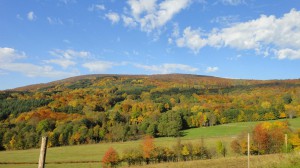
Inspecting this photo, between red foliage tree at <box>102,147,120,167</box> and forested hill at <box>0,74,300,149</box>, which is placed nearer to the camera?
red foliage tree at <box>102,147,120,167</box>

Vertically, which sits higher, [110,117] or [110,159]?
[110,117]

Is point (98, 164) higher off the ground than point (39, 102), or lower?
lower

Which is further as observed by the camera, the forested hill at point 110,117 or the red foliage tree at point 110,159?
the forested hill at point 110,117

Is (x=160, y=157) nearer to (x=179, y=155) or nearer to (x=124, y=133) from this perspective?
(x=179, y=155)

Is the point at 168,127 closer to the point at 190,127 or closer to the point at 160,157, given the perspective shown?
the point at 190,127

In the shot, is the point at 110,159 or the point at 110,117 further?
the point at 110,117

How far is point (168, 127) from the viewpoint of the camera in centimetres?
9300

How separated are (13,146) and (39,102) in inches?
2023

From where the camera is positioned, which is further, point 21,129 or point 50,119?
point 50,119

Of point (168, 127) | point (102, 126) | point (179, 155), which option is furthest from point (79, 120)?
point (179, 155)

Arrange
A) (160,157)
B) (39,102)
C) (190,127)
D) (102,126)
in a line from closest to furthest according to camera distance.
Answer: (160,157), (102,126), (190,127), (39,102)

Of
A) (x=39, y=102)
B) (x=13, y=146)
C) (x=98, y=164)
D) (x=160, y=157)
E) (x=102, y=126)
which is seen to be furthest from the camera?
(x=39, y=102)

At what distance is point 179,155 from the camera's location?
197 feet

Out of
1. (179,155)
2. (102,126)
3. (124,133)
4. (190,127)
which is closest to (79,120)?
(102,126)
